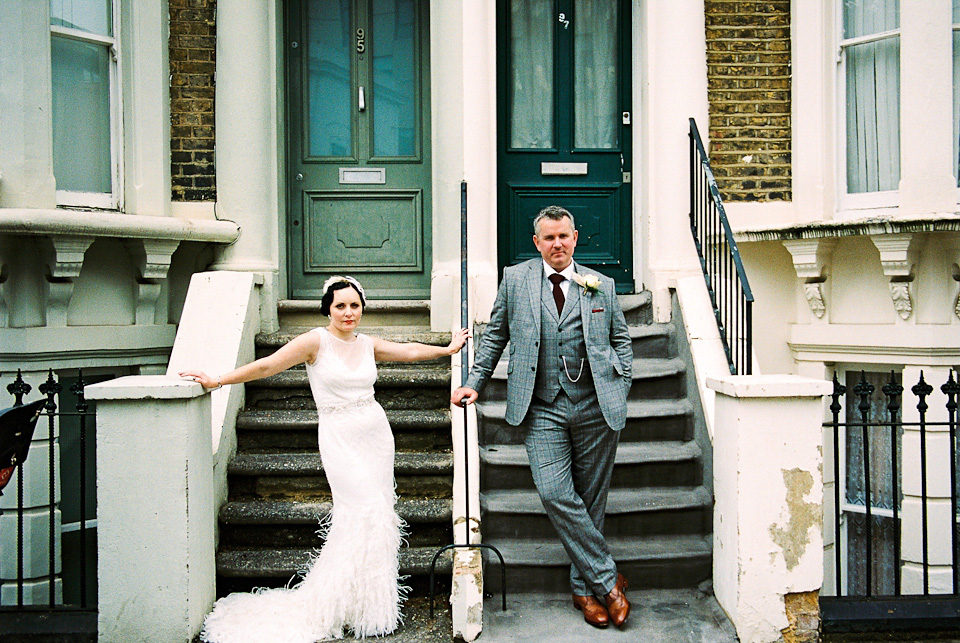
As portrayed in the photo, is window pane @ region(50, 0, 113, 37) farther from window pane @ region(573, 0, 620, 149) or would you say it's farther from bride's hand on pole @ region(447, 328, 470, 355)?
bride's hand on pole @ region(447, 328, 470, 355)

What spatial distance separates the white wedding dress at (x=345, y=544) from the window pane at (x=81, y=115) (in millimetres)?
2910

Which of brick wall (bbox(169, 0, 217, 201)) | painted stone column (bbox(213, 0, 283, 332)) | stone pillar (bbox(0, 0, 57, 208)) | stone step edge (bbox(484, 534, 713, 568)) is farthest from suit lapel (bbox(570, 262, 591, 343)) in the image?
stone pillar (bbox(0, 0, 57, 208))

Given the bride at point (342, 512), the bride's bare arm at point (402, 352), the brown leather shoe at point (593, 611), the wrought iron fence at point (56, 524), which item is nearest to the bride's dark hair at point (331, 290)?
the bride at point (342, 512)

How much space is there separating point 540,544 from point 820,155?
3.70 metres

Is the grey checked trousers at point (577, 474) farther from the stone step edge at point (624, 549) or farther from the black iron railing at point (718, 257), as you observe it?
the black iron railing at point (718, 257)

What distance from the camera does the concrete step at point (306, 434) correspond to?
4.59 m

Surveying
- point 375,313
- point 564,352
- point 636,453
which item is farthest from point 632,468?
point 375,313

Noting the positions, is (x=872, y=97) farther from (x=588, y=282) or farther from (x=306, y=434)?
(x=306, y=434)

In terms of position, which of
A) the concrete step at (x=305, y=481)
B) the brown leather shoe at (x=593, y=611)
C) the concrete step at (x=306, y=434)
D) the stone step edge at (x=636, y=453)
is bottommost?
the brown leather shoe at (x=593, y=611)

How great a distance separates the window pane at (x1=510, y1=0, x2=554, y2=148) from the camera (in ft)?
19.0

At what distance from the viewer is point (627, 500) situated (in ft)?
13.7

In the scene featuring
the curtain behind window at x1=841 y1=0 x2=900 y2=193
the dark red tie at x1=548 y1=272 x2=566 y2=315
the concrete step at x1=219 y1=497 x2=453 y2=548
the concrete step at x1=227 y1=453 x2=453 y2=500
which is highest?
the curtain behind window at x1=841 y1=0 x2=900 y2=193

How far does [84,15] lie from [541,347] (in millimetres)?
4281

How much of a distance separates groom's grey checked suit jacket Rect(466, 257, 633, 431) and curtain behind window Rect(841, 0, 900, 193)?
305 cm
